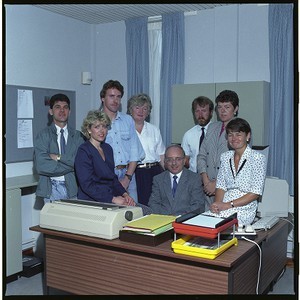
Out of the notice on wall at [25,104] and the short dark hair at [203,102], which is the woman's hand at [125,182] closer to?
the short dark hair at [203,102]

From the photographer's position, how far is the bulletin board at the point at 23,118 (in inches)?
156

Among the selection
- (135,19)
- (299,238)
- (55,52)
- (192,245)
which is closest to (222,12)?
(135,19)

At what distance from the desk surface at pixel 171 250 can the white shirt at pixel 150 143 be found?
1.25 m

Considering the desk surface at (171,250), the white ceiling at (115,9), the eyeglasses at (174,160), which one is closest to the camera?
the desk surface at (171,250)

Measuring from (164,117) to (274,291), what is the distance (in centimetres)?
214

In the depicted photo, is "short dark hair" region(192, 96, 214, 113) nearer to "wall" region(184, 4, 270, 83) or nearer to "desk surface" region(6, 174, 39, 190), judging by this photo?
"wall" region(184, 4, 270, 83)

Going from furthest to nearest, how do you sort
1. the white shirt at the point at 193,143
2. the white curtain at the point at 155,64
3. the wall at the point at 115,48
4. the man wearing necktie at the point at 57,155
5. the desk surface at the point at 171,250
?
the white curtain at the point at 155,64, the wall at the point at 115,48, the white shirt at the point at 193,143, the man wearing necktie at the point at 57,155, the desk surface at the point at 171,250

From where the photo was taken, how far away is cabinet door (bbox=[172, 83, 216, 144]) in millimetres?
4160

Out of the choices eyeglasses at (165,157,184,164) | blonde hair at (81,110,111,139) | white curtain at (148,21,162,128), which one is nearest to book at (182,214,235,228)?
eyeglasses at (165,157,184,164)

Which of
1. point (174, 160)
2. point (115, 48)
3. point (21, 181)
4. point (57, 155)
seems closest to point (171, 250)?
point (174, 160)

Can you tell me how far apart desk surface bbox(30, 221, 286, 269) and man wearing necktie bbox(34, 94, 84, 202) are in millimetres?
674

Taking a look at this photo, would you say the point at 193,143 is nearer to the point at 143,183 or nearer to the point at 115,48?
the point at 143,183

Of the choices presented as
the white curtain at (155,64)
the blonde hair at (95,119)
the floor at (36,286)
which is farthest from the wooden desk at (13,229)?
the white curtain at (155,64)

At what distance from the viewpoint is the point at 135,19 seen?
4.77 meters
